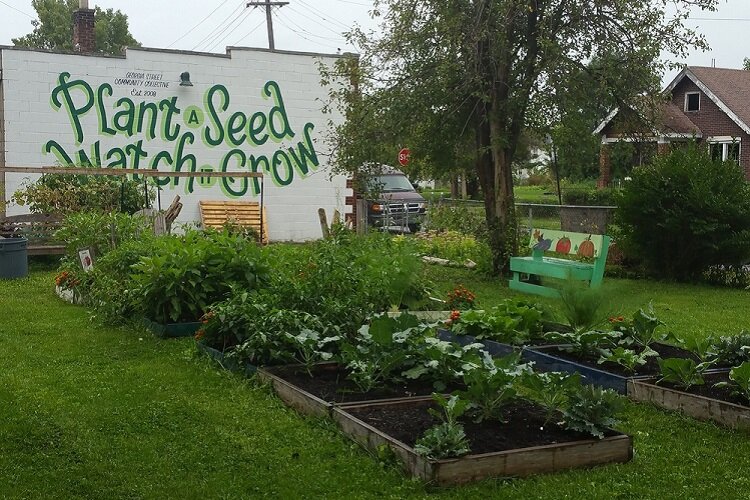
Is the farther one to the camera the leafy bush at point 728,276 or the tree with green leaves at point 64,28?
the tree with green leaves at point 64,28

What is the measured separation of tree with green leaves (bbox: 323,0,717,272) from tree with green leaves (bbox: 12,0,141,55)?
171ft

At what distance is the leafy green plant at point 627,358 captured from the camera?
6.96m

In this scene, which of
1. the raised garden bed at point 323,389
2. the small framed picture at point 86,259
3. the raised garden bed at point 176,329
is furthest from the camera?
the small framed picture at point 86,259

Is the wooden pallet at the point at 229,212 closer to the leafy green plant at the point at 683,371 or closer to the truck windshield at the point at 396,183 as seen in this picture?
the truck windshield at the point at 396,183

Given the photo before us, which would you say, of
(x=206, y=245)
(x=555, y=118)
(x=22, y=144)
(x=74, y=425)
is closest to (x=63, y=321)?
(x=206, y=245)

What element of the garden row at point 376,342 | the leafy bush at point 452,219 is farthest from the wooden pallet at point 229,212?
the garden row at point 376,342

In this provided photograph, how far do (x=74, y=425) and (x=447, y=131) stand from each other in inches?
397

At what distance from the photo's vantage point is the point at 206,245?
9.41m

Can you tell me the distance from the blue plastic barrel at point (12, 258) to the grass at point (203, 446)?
5.69 metres

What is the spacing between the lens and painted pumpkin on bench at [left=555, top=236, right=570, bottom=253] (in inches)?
512

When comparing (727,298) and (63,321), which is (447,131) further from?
(63,321)

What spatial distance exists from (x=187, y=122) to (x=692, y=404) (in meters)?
16.5

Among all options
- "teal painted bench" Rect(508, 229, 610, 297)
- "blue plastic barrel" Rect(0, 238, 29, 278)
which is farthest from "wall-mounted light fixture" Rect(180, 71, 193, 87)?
"teal painted bench" Rect(508, 229, 610, 297)

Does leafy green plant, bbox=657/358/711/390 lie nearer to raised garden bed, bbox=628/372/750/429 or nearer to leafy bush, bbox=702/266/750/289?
raised garden bed, bbox=628/372/750/429
